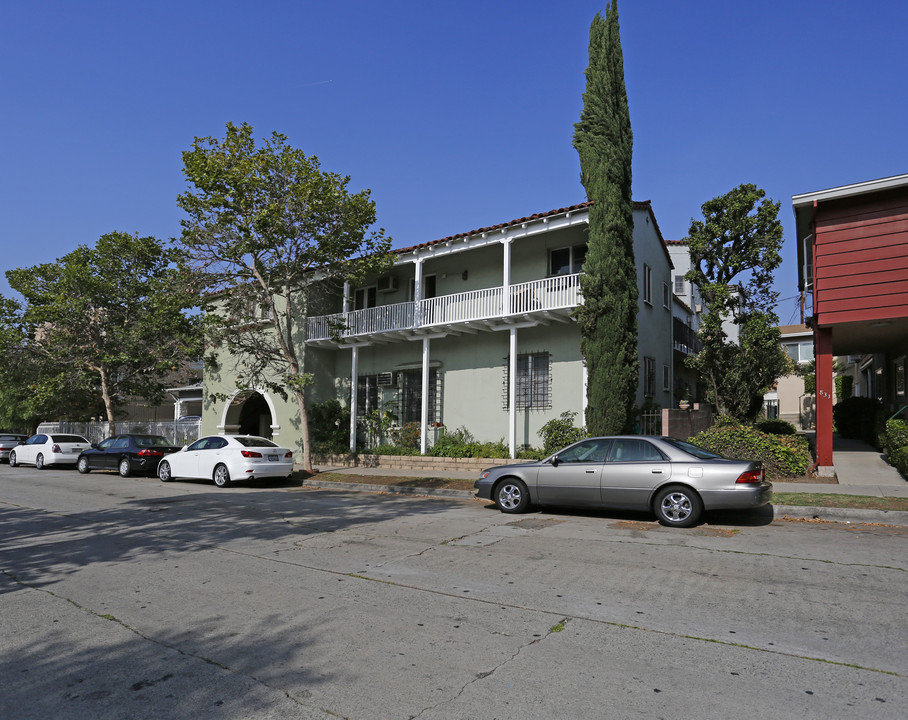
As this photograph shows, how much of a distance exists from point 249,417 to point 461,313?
14037 mm

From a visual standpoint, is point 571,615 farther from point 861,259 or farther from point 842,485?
point 861,259

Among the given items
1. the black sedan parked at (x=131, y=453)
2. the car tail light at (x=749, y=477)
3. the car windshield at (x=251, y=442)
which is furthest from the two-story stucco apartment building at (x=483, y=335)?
the car tail light at (x=749, y=477)

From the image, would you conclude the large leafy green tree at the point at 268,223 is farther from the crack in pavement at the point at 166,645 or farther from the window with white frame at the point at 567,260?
the crack in pavement at the point at 166,645

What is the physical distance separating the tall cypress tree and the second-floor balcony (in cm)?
91

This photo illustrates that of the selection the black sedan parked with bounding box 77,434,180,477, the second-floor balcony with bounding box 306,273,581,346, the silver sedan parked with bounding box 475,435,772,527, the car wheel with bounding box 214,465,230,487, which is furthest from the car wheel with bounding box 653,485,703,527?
the black sedan parked with bounding box 77,434,180,477

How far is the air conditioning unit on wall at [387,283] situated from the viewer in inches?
935

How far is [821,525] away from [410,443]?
13.8m

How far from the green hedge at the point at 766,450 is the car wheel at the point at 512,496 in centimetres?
559

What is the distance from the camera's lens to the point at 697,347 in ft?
93.0

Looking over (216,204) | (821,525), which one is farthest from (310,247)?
(821,525)

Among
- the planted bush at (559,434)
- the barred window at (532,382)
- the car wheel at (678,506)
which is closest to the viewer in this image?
the car wheel at (678,506)

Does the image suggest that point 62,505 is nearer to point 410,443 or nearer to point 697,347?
point 410,443

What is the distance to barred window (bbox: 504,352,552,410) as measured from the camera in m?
19.5

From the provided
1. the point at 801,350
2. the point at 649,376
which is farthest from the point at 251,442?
the point at 801,350
